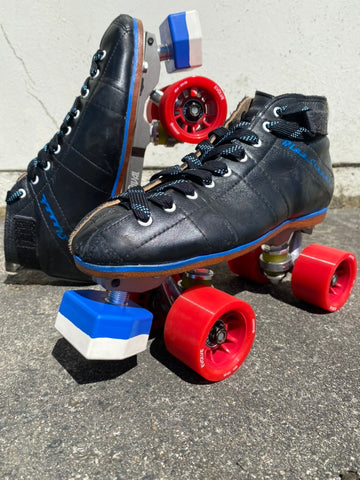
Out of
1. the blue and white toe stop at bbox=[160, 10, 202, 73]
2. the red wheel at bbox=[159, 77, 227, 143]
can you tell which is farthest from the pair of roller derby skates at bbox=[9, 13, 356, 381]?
the blue and white toe stop at bbox=[160, 10, 202, 73]

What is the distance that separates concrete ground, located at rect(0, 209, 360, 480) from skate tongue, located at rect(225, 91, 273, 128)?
24.5 inches

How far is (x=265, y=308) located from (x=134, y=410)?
1.94 ft

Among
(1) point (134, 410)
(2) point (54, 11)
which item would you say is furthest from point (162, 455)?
(2) point (54, 11)

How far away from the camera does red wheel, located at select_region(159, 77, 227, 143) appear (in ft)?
4.56

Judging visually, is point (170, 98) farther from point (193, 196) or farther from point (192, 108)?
point (193, 196)

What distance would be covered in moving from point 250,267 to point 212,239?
1.55 ft

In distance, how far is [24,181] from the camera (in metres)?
1.42

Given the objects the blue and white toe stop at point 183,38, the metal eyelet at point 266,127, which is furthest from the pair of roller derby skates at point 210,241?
the blue and white toe stop at point 183,38

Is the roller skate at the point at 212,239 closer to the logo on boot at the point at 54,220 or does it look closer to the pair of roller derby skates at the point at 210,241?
the pair of roller derby skates at the point at 210,241

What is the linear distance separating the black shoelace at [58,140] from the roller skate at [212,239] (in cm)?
43

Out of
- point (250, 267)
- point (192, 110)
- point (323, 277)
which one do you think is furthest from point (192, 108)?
point (323, 277)

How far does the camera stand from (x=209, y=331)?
91 cm

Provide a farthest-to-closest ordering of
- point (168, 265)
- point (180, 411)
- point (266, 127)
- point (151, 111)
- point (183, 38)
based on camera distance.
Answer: point (151, 111), point (183, 38), point (266, 127), point (168, 265), point (180, 411)

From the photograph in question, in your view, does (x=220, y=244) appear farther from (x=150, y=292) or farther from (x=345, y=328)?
(x=345, y=328)
